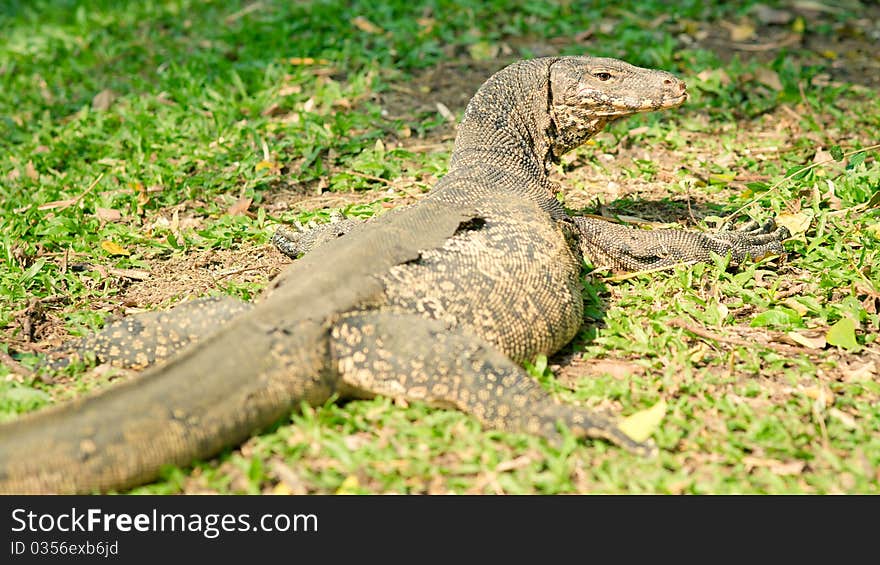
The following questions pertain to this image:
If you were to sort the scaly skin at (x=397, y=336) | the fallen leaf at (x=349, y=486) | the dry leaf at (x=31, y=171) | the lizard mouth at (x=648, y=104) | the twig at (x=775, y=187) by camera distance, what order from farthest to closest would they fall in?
the dry leaf at (x=31, y=171) → the twig at (x=775, y=187) → the lizard mouth at (x=648, y=104) → the fallen leaf at (x=349, y=486) → the scaly skin at (x=397, y=336)

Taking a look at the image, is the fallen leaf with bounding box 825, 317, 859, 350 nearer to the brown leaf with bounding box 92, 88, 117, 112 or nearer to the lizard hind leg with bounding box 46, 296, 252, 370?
the lizard hind leg with bounding box 46, 296, 252, 370

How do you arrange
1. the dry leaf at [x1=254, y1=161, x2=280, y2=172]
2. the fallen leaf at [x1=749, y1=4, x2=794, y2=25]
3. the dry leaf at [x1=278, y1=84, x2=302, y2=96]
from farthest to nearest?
the fallen leaf at [x1=749, y1=4, x2=794, y2=25] → the dry leaf at [x1=278, y1=84, x2=302, y2=96] → the dry leaf at [x1=254, y1=161, x2=280, y2=172]

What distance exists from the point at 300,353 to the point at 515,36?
579cm

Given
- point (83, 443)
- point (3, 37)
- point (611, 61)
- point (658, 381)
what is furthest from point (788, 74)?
point (3, 37)

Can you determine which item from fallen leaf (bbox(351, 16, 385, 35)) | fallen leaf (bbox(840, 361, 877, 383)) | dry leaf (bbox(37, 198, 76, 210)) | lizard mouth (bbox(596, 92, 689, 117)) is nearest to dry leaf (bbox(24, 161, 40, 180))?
dry leaf (bbox(37, 198, 76, 210))

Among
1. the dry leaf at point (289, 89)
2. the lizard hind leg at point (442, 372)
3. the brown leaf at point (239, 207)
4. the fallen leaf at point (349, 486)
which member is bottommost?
the brown leaf at point (239, 207)

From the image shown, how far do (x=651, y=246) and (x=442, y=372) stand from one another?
1893mm

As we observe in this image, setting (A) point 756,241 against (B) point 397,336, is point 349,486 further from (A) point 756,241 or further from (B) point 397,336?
(A) point 756,241

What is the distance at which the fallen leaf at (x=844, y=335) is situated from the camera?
4.81 m

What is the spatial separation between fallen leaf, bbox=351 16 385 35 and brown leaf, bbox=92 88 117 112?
7.49 ft

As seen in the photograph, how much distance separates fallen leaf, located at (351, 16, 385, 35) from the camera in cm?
897

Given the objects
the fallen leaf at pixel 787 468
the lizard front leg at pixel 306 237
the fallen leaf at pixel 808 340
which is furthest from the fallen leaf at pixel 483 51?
the fallen leaf at pixel 787 468

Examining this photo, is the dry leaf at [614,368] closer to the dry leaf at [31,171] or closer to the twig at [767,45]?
the dry leaf at [31,171]

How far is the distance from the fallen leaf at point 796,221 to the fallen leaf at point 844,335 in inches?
40.7
